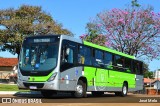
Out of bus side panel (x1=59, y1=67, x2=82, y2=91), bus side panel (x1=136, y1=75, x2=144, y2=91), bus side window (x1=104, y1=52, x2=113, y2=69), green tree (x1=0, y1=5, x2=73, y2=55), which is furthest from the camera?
green tree (x1=0, y1=5, x2=73, y2=55)

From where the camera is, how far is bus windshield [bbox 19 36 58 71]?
19.6 metres

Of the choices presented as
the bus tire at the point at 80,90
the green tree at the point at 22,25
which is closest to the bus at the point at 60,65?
the bus tire at the point at 80,90

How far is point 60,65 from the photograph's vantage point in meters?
19.6

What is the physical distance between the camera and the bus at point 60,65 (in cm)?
1955

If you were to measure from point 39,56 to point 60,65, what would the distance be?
114cm

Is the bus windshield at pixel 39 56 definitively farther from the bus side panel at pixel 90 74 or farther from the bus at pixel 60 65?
the bus side panel at pixel 90 74

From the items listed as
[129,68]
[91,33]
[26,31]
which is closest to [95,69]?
[129,68]

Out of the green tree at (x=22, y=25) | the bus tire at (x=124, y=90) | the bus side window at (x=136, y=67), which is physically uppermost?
the green tree at (x=22, y=25)

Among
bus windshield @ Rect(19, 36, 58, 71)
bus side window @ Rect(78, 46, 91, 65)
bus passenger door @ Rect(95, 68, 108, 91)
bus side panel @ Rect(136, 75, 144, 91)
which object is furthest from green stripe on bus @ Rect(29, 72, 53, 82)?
bus side panel @ Rect(136, 75, 144, 91)

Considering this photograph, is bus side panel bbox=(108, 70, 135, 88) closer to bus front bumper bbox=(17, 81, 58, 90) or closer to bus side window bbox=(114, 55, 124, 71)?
bus side window bbox=(114, 55, 124, 71)

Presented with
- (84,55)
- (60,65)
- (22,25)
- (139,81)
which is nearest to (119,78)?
(139,81)

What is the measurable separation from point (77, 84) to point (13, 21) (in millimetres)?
32587

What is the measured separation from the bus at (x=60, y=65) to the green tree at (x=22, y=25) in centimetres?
2870

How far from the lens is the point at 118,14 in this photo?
45.2 meters
